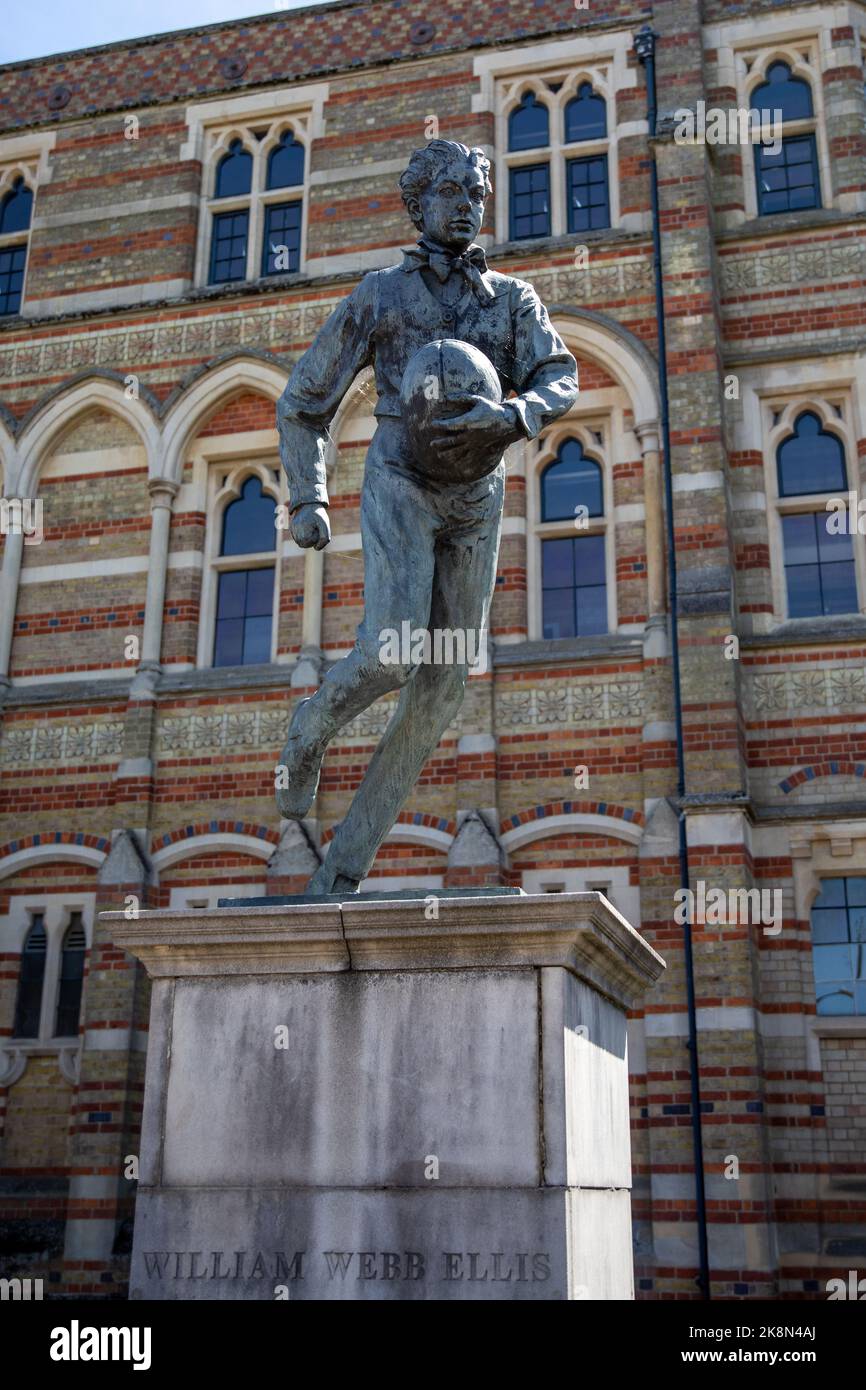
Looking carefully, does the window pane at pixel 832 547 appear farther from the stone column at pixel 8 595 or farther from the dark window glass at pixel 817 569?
the stone column at pixel 8 595

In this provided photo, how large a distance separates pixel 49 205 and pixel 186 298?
2330mm

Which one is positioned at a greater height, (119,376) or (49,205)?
(49,205)

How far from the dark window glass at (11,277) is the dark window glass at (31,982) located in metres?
6.67

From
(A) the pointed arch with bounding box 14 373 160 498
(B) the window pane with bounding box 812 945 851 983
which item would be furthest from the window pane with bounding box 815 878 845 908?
(A) the pointed arch with bounding box 14 373 160 498

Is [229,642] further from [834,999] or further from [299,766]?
[299,766]

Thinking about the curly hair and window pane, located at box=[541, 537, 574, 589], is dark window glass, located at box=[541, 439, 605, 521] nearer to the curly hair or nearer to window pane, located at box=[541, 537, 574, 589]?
window pane, located at box=[541, 537, 574, 589]

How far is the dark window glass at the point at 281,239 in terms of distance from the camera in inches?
566

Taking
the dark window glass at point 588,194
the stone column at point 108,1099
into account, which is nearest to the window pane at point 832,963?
the stone column at point 108,1099

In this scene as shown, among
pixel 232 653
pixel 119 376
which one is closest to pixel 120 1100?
pixel 232 653

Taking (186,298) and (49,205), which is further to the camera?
(49,205)

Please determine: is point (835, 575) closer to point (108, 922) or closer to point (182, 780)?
point (182, 780)

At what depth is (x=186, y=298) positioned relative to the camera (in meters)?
14.1

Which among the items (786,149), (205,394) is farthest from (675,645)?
(205,394)

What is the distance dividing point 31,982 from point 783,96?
10733 millimetres
